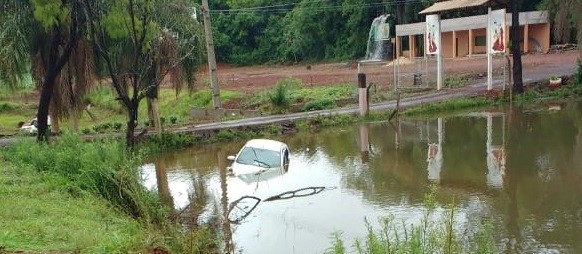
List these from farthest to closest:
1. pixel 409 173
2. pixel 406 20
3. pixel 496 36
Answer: pixel 406 20, pixel 496 36, pixel 409 173

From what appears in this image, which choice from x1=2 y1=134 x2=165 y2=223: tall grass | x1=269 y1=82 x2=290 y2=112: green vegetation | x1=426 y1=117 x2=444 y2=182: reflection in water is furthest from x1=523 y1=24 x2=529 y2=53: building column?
x1=2 y1=134 x2=165 y2=223: tall grass

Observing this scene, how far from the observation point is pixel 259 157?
685 inches

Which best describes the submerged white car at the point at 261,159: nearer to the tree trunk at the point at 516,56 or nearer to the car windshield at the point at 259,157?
the car windshield at the point at 259,157

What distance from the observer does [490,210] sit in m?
12.6

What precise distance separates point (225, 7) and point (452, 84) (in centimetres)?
5410

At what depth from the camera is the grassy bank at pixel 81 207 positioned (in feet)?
27.3

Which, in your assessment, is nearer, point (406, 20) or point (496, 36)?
point (496, 36)

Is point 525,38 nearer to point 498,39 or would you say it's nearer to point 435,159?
point 498,39

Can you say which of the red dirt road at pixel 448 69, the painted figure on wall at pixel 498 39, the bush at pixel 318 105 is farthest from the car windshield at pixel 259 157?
the painted figure on wall at pixel 498 39

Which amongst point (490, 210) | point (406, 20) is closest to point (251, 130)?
point (490, 210)

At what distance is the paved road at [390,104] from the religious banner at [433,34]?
239 centimetres

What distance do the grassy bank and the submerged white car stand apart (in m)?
4.12

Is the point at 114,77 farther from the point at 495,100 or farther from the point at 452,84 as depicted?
Result: the point at 452,84

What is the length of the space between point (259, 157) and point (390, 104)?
14.0 m
